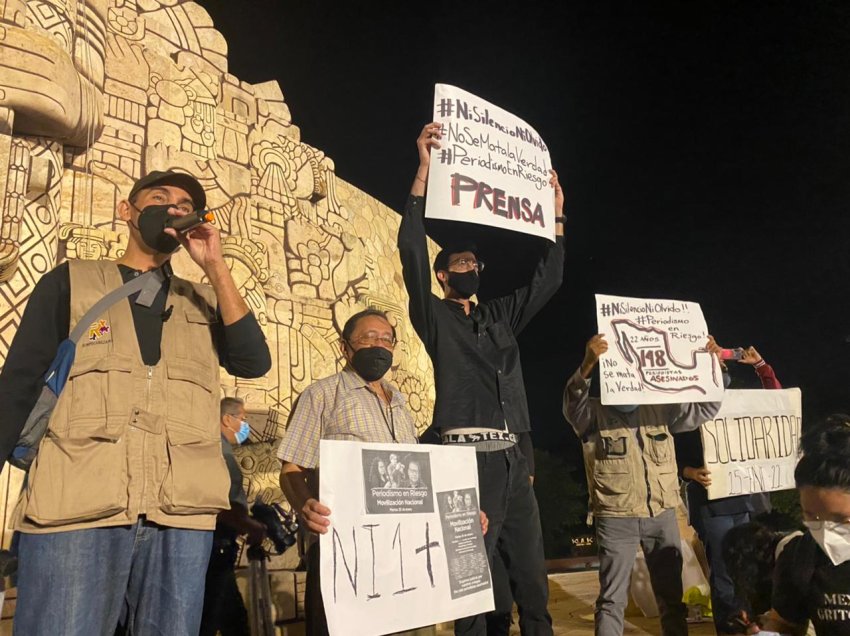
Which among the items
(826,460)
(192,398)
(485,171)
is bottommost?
(826,460)

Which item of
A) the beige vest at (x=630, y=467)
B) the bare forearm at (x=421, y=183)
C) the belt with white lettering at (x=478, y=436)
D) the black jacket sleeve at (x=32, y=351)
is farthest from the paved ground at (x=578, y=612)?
the black jacket sleeve at (x=32, y=351)

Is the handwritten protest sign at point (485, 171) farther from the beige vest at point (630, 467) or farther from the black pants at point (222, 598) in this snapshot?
the black pants at point (222, 598)

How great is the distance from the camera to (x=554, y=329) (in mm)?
17672

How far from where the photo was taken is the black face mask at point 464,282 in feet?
10.5

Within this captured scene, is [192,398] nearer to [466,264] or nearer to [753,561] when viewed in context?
[466,264]

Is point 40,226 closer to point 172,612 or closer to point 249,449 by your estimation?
point 249,449

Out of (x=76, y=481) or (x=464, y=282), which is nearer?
(x=76, y=481)

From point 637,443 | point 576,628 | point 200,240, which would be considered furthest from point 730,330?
point 200,240

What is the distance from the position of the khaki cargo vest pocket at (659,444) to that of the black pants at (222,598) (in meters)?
2.32

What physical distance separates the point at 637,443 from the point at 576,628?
2071 millimetres

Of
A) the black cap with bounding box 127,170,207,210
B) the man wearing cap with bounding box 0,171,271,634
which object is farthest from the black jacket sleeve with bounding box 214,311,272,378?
the black cap with bounding box 127,170,207,210

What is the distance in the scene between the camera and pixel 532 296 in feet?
11.0

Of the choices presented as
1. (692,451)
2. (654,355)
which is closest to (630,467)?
(654,355)

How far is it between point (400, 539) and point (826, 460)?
4.47 ft
